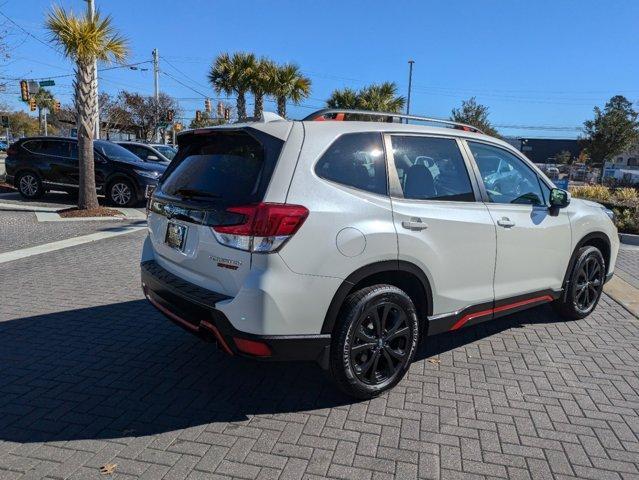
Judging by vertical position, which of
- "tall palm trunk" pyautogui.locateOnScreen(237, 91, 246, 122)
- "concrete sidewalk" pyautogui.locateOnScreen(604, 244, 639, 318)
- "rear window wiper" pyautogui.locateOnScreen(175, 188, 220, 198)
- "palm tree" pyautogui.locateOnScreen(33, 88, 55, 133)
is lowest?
"concrete sidewalk" pyautogui.locateOnScreen(604, 244, 639, 318)

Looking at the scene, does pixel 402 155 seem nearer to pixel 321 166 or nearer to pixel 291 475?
pixel 321 166

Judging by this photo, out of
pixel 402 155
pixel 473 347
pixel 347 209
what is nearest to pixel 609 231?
pixel 473 347

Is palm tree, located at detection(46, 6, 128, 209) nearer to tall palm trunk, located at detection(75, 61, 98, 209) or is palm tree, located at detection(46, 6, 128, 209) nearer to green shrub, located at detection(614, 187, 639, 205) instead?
tall palm trunk, located at detection(75, 61, 98, 209)

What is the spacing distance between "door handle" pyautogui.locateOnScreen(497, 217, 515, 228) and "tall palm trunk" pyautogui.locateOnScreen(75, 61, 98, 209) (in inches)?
410

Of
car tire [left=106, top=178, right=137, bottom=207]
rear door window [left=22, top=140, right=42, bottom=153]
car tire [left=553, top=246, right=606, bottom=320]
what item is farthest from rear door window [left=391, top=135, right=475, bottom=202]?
rear door window [left=22, top=140, right=42, bottom=153]

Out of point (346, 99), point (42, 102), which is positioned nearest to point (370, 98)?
point (346, 99)

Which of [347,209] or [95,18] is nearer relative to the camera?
[347,209]

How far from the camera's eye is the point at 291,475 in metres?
2.76

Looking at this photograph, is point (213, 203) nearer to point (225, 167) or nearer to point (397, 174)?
point (225, 167)

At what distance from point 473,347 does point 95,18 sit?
36.2 ft

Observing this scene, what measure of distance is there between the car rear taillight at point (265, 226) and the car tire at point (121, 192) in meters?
11.7

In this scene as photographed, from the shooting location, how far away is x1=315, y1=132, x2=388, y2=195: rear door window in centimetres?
329

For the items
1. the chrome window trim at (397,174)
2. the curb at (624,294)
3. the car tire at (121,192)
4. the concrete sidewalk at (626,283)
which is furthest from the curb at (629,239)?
the car tire at (121,192)

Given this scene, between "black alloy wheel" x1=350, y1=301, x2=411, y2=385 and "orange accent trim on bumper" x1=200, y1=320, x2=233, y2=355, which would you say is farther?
"black alloy wheel" x1=350, y1=301, x2=411, y2=385
